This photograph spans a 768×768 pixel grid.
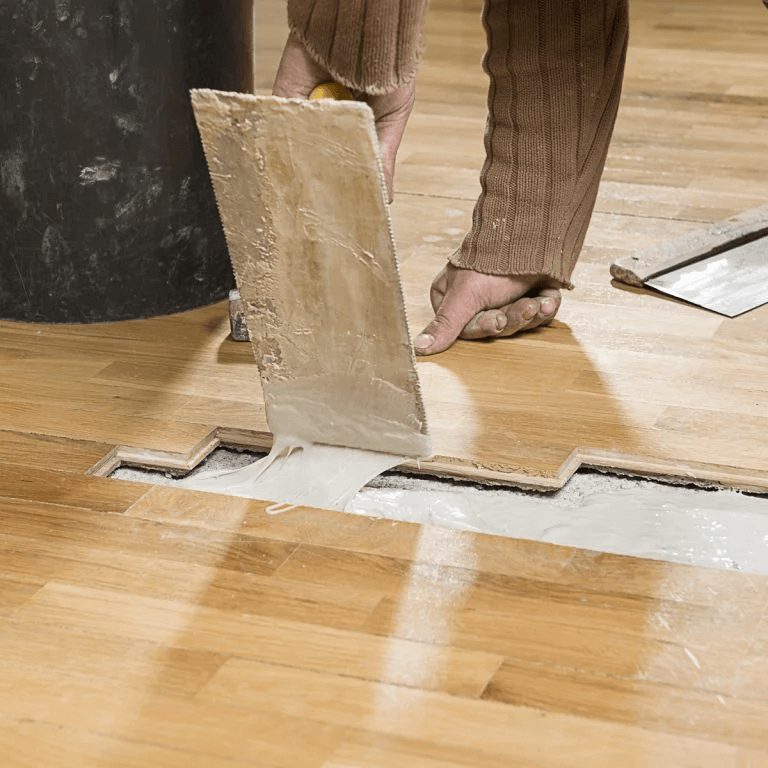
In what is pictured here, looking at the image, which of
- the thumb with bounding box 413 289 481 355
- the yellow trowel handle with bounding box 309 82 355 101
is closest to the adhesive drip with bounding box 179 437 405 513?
the thumb with bounding box 413 289 481 355

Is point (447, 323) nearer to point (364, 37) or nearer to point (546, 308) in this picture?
point (546, 308)

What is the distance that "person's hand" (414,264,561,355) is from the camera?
1701 mm

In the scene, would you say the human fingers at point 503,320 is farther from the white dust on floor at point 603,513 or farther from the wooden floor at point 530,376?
the white dust on floor at point 603,513

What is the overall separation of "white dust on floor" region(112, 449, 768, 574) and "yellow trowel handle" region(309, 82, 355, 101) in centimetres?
50

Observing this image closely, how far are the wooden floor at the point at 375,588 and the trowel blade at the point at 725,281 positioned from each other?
0.20 ft

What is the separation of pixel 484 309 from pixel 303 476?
512mm

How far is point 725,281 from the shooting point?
6.32ft

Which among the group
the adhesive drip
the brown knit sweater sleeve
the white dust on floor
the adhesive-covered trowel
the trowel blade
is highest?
the brown knit sweater sleeve

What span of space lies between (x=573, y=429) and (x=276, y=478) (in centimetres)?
37

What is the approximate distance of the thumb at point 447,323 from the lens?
168cm

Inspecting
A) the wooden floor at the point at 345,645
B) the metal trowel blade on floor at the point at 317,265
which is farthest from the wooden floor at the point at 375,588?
the metal trowel blade on floor at the point at 317,265

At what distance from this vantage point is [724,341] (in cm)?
172

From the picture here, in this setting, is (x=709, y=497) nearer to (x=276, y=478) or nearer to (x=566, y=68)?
(x=276, y=478)

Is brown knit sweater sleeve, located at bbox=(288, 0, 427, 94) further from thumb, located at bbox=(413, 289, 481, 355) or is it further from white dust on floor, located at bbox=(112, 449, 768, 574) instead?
white dust on floor, located at bbox=(112, 449, 768, 574)
